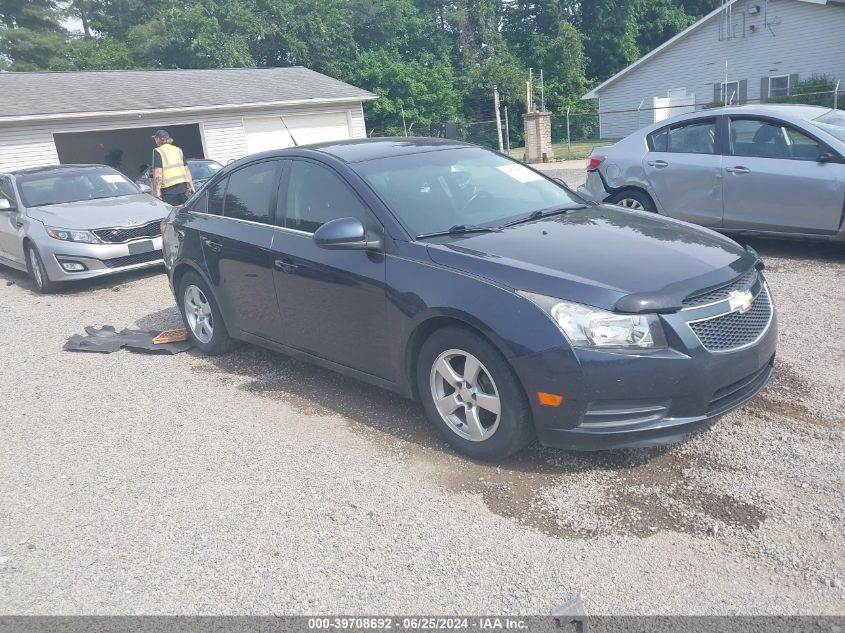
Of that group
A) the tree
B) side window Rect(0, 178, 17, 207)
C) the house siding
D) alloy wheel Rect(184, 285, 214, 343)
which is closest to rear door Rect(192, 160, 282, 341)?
alloy wheel Rect(184, 285, 214, 343)

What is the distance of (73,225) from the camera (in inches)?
374

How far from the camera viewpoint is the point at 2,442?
491cm

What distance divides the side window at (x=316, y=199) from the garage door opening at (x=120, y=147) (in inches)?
895

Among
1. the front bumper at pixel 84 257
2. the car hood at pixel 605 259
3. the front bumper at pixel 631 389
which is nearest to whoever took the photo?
the front bumper at pixel 631 389

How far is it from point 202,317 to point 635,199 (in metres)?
5.28

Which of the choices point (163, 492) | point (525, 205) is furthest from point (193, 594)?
point (525, 205)

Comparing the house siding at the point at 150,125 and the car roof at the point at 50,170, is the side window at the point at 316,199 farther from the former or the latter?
the house siding at the point at 150,125

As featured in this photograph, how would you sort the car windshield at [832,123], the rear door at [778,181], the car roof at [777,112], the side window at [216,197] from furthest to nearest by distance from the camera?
the car roof at [777,112] < the car windshield at [832,123] < the rear door at [778,181] < the side window at [216,197]

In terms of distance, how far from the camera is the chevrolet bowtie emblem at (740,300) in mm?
3791

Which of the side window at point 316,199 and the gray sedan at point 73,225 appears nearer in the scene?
the side window at point 316,199

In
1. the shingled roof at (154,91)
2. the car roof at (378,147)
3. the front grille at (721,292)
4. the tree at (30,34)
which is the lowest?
the front grille at (721,292)

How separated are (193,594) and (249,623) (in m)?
0.34

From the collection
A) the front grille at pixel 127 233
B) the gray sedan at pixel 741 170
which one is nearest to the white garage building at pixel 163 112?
the front grille at pixel 127 233

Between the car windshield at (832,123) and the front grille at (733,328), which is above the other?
the car windshield at (832,123)
